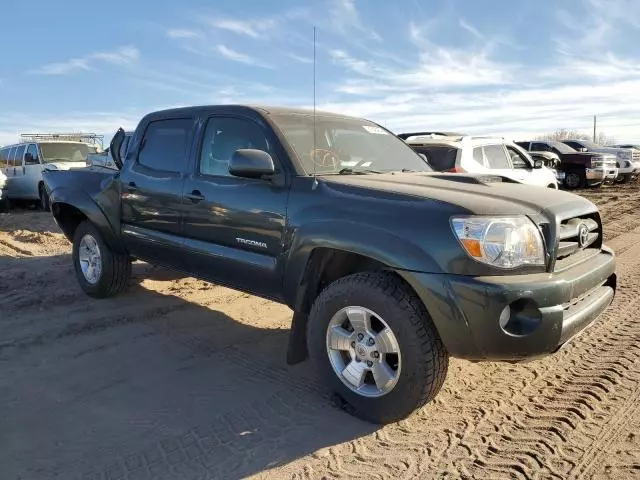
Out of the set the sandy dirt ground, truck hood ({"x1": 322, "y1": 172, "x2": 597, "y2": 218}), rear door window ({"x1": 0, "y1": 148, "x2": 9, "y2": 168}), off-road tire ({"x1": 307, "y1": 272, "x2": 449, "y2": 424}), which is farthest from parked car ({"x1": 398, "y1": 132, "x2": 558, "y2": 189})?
rear door window ({"x1": 0, "y1": 148, "x2": 9, "y2": 168})

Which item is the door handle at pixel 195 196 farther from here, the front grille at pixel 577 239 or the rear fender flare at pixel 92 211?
the front grille at pixel 577 239

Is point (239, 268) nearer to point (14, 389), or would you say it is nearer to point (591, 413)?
point (14, 389)

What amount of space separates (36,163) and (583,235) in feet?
44.0

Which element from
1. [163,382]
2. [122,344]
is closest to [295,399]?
[163,382]

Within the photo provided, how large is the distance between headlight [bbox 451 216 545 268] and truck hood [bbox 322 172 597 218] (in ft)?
0.22

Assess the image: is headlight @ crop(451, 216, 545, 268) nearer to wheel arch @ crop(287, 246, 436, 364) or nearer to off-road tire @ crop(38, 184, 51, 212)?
wheel arch @ crop(287, 246, 436, 364)

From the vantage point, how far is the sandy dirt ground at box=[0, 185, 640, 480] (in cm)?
282

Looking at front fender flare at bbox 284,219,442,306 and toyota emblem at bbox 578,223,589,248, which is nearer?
front fender flare at bbox 284,219,442,306

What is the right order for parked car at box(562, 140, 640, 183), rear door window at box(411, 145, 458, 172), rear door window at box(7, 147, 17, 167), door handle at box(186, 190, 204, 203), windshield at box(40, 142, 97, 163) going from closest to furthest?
door handle at box(186, 190, 204, 203), rear door window at box(411, 145, 458, 172), windshield at box(40, 142, 97, 163), rear door window at box(7, 147, 17, 167), parked car at box(562, 140, 640, 183)

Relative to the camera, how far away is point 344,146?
433 centimetres

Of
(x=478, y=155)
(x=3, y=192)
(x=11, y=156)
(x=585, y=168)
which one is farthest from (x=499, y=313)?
(x=585, y=168)

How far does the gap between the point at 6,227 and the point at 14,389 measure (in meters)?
8.12

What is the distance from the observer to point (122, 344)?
14.9 ft

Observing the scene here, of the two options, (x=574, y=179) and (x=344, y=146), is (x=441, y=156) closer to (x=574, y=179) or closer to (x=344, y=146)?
(x=344, y=146)
